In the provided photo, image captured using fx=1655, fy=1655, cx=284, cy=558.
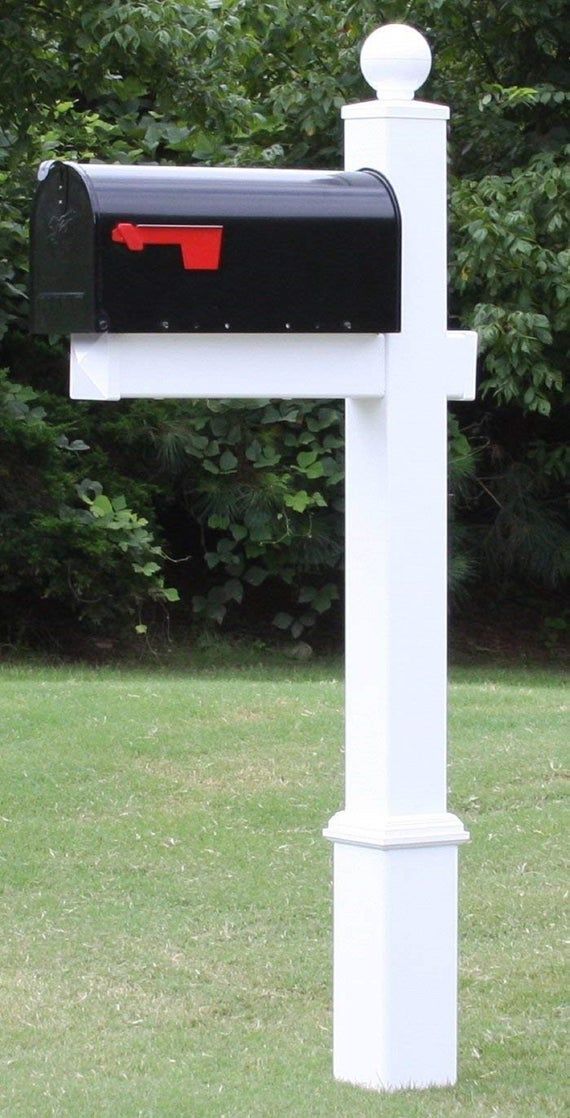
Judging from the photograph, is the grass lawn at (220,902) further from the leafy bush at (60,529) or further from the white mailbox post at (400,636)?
the leafy bush at (60,529)

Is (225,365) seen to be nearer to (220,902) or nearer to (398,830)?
(398,830)

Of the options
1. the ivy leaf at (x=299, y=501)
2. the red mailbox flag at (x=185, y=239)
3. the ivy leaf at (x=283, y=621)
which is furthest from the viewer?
the ivy leaf at (x=283, y=621)

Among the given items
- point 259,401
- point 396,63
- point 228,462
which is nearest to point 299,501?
point 228,462

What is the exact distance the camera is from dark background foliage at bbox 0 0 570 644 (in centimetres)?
1013

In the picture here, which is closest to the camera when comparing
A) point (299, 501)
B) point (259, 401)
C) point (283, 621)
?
point (299, 501)

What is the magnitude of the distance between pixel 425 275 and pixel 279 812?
300 cm

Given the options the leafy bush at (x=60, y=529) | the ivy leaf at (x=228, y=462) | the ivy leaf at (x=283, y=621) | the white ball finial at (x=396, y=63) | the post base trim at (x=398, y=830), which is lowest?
the post base trim at (x=398, y=830)

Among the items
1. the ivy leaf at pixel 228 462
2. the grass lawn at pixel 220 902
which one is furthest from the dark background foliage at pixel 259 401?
the grass lawn at pixel 220 902

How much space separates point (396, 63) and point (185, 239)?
655 millimetres

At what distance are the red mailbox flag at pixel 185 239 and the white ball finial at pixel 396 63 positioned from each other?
543 millimetres

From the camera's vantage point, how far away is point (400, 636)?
3.43 metres

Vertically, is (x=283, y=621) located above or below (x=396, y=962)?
above

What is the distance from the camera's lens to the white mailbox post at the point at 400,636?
3.42 meters

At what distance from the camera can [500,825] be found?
594 cm
